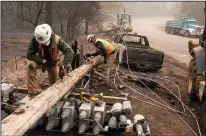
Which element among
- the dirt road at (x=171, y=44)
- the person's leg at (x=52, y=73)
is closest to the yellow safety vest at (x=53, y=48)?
the person's leg at (x=52, y=73)

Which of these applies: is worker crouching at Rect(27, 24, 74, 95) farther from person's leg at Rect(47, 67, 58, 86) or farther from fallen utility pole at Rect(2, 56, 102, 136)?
fallen utility pole at Rect(2, 56, 102, 136)

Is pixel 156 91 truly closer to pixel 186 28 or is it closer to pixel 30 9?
pixel 30 9

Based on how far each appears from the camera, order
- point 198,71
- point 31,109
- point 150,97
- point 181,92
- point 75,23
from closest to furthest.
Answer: point 31,109, point 198,71, point 150,97, point 181,92, point 75,23

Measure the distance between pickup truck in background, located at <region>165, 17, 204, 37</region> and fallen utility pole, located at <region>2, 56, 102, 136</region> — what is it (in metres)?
25.5

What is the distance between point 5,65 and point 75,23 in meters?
10.5

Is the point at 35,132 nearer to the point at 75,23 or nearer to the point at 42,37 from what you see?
the point at 42,37

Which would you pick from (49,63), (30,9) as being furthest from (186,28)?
(49,63)

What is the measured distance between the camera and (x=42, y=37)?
6.31 metres

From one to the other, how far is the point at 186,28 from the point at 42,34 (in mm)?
26974

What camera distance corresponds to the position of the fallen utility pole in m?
4.07

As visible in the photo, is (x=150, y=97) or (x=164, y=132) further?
(x=150, y=97)

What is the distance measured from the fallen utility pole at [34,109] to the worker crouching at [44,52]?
13.8 inches

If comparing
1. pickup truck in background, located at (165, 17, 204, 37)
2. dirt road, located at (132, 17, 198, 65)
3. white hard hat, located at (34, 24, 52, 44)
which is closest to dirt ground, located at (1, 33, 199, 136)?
white hard hat, located at (34, 24, 52, 44)

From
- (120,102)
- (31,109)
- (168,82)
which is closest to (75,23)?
(168,82)
